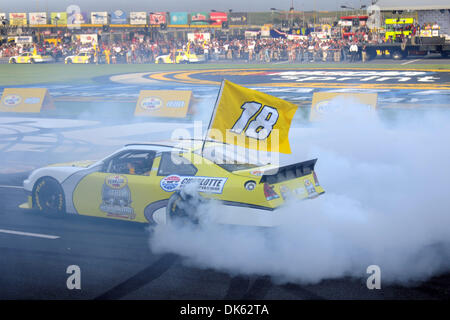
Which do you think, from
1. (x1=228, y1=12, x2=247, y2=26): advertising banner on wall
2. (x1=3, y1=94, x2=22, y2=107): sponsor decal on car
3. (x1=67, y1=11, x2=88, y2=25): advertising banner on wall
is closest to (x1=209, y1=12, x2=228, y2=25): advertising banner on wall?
(x1=228, y1=12, x2=247, y2=26): advertising banner on wall

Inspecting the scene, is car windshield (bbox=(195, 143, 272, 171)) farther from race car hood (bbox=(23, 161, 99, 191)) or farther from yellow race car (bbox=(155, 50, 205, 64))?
yellow race car (bbox=(155, 50, 205, 64))

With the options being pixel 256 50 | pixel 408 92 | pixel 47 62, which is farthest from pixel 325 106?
pixel 47 62

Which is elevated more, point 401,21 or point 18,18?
point 18,18

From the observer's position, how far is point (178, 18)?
89.8 meters

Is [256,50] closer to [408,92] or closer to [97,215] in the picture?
[408,92]

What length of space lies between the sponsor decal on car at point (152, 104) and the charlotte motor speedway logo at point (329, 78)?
9.84m

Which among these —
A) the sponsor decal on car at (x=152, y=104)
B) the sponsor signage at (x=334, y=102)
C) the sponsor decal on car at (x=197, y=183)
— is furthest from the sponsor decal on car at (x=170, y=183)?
the sponsor decal on car at (x=152, y=104)

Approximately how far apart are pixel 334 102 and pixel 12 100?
473 inches

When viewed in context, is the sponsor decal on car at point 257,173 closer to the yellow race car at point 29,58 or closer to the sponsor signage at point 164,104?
the sponsor signage at point 164,104

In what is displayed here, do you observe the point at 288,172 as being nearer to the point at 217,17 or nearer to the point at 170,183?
the point at 170,183

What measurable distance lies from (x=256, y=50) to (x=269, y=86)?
2415 centimetres

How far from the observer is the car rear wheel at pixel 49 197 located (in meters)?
7.66

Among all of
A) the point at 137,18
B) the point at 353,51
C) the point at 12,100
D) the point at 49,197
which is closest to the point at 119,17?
→ the point at 137,18

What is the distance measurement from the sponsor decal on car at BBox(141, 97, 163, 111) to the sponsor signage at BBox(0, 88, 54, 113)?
13.8 ft
